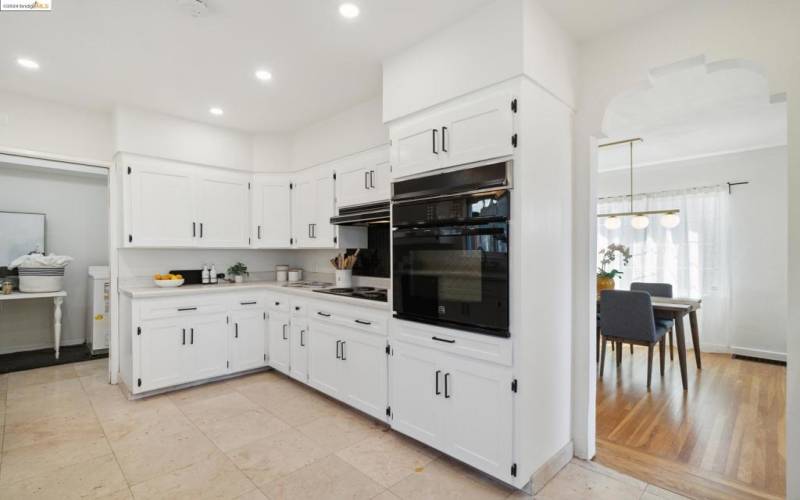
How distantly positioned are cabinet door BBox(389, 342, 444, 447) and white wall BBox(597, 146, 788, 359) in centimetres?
369

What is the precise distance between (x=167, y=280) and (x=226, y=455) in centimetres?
215

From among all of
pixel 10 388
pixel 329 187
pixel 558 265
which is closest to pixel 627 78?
pixel 558 265

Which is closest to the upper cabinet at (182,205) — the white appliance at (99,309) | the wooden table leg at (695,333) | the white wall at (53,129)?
the white wall at (53,129)

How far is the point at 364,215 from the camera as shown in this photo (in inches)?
134

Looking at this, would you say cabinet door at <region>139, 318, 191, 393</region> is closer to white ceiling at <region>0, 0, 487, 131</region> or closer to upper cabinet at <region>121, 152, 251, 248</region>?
upper cabinet at <region>121, 152, 251, 248</region>

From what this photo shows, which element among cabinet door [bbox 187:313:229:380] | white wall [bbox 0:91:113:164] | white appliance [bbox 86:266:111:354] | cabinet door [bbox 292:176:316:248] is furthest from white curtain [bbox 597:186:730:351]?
white appliance [bbox 86:266:111:354]

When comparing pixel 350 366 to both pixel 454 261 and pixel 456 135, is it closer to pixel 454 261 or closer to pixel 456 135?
pixel 454 261

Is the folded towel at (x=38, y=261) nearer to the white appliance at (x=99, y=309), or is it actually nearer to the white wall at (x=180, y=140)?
the white appliance at (x=99, y=309)

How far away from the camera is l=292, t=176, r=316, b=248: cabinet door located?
13.8 ft

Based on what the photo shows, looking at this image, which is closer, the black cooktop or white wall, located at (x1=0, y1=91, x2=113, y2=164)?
the black cooktop

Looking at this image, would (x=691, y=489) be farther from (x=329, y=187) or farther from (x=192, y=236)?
(x=192, y=236)

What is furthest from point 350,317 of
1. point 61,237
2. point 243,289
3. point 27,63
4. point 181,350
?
point 61,237

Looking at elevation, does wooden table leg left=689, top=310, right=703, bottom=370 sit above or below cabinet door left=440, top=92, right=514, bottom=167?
below

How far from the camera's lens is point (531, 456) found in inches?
83.1
